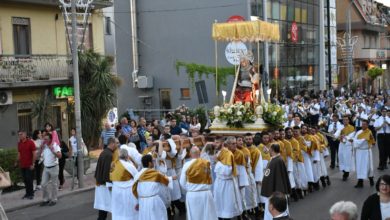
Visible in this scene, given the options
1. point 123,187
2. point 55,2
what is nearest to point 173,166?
point 123,187

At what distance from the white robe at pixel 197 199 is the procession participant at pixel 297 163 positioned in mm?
4213

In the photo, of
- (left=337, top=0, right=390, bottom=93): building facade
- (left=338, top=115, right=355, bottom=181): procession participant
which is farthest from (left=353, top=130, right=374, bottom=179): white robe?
(left=337, top=0, right=390, bottom=93): building facade

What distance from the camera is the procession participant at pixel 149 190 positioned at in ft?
29.9

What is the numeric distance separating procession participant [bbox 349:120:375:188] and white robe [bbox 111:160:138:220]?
6.92 metres

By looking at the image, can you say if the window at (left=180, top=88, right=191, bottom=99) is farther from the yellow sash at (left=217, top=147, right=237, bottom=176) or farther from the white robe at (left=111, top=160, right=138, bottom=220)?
the white robe at (left=111, top=160, right=138, bottom=220)

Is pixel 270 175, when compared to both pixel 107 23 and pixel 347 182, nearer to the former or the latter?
pixel 347 182

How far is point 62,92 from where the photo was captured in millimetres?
23062

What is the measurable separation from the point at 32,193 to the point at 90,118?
6380 mm

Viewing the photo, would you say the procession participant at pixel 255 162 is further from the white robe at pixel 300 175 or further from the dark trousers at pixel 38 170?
the dark trousers at pixel 38 170

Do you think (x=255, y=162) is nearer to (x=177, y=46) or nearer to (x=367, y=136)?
(x=367, y=136)

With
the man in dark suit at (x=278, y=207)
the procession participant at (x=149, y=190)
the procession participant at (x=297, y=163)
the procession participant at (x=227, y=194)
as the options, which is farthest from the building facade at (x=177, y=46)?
the man in dark suit at (x=278, y=207)

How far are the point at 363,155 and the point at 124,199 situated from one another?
7.32 m

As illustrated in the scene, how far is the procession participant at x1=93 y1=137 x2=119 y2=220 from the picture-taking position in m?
10.5

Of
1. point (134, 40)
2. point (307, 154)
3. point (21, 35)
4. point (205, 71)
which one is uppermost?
point (134, 40)
